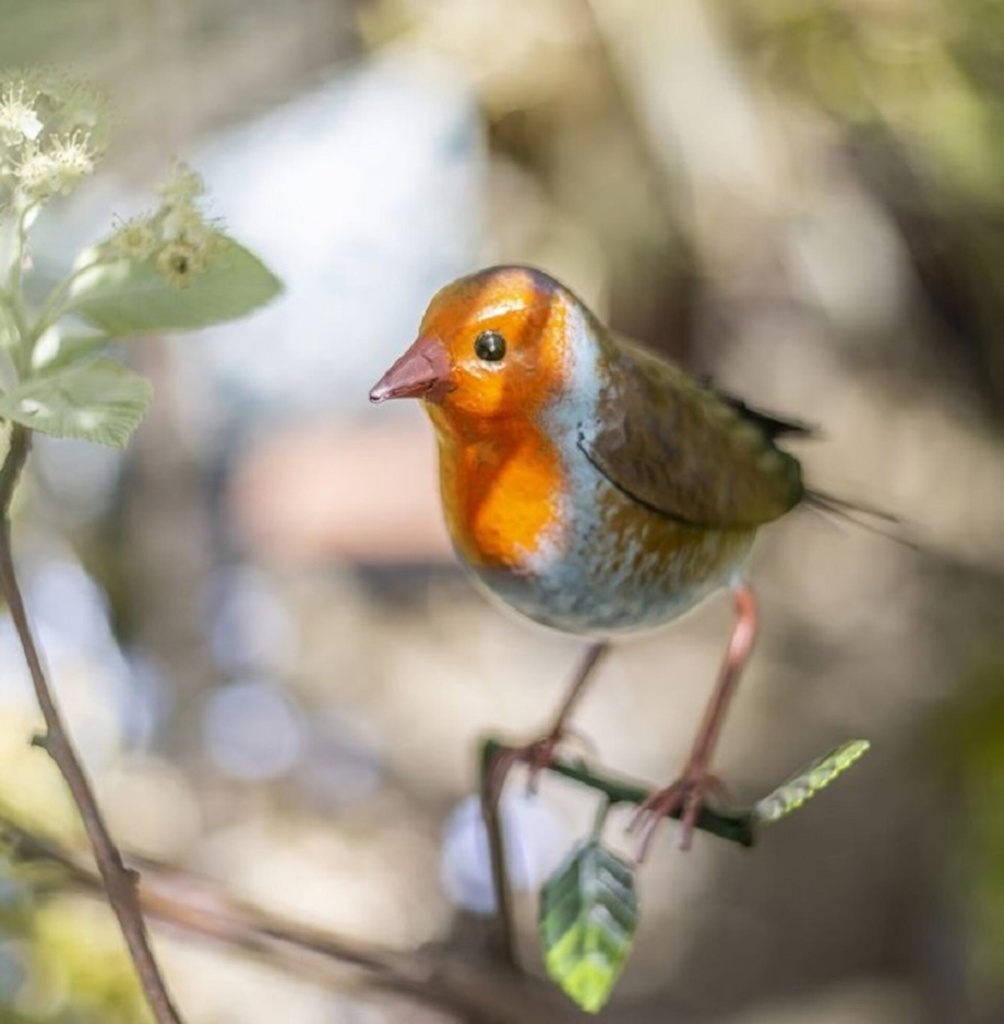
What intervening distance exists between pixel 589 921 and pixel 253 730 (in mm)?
1588

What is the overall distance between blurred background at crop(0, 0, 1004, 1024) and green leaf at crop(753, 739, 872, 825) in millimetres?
1125

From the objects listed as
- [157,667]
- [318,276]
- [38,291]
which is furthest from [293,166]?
[38,291]

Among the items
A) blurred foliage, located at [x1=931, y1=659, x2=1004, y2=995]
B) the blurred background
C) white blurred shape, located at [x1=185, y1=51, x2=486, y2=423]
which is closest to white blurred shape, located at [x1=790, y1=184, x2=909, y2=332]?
the blurred background

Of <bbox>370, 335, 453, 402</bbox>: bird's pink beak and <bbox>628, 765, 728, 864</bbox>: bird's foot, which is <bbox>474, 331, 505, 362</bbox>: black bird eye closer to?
<bbox>370, 335, 453, 402</bbox>: bird's pink beak

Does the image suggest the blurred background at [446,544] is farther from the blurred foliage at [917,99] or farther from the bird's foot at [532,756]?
the bird's foot at [532,756]

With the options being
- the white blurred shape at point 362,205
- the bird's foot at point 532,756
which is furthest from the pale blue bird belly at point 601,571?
the white blurred shape at point 362,205

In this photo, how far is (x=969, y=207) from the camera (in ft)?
5.96

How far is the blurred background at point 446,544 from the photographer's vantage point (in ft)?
5.57

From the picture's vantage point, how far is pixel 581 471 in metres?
0.56

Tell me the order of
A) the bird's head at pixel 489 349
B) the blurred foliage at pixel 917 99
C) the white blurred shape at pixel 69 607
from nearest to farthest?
the bird's head at pixel 489 349
the white blurred shape at pixel 69 607
the blurred foliage at pixel 917 99

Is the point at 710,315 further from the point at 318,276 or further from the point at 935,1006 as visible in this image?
the point at 935,1006

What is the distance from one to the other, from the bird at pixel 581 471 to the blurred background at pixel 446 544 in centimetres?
97

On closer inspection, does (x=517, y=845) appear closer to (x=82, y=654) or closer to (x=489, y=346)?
(x=82, y=654)

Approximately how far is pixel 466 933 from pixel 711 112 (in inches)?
42.6
